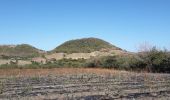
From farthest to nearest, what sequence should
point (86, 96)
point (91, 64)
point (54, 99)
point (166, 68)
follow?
1. point (91, 64)
2. point (166, 68)
3. point (86, 96)
4. point (54, 99)

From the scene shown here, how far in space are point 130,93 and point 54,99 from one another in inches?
164

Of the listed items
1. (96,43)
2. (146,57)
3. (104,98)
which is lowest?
(104,98)

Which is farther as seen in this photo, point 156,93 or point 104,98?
point 156,93

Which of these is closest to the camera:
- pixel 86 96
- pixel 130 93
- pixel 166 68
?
pixel 86 96

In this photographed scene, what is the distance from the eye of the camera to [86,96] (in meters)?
16.4

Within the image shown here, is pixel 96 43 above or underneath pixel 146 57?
above

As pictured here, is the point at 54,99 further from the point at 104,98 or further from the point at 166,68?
the point at 166,68

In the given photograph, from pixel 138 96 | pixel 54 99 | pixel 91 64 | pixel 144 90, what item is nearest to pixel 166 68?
pixel 91 64

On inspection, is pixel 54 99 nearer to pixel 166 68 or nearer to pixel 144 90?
pixel 144 90

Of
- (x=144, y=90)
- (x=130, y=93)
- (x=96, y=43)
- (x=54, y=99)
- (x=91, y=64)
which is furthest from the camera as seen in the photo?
(x=96, y=43)

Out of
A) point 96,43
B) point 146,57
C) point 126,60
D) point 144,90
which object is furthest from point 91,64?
point 96,43

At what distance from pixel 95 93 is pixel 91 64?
30.4 meters

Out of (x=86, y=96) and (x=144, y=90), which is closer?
(x=86, y=96)

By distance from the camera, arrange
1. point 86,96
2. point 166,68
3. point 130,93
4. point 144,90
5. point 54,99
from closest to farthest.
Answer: point 54,99
point 86,96
point 130,93
point 144,90
point 166,68
